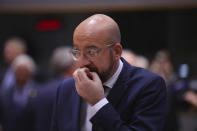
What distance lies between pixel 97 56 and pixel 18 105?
9.02 feet

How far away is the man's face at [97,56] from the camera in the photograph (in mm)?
1565

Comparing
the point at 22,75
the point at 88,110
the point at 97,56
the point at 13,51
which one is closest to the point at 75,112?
the point at 88,110

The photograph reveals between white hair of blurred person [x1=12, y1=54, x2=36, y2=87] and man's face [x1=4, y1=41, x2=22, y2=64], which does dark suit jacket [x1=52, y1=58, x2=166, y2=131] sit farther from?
man's face [x1=4, y1=41, x2=22, y2=64]

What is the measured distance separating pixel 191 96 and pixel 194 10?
7.48 ft

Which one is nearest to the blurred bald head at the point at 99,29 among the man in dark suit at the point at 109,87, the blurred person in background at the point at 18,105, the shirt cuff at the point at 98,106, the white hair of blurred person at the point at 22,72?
the man in dark suit at the point at 109,87

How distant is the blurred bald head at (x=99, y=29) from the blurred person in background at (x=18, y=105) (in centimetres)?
263

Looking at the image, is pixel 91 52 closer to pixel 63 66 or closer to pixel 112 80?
pixel 112 80

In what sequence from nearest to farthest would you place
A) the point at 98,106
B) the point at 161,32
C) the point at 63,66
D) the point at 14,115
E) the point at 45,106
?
the point at 98,106, the point at 45,106, the point at 63,66, the point at 14,115, the point at 161,32

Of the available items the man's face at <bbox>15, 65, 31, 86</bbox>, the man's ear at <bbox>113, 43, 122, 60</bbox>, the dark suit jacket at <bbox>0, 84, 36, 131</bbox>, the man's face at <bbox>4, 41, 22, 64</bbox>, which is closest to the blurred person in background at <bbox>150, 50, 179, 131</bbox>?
the dark suit jacket at <bbox>0, 84, 36, 131</bbox>

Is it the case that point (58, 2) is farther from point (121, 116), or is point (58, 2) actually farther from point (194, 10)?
point (121, 116)

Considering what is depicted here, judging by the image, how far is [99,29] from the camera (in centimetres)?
157

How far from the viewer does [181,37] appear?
6535mm

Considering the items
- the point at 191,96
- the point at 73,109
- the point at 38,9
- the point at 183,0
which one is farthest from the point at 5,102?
the point at 183,0

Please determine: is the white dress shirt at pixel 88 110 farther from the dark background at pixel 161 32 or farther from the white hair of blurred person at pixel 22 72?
the dark background at pixel 161 32
